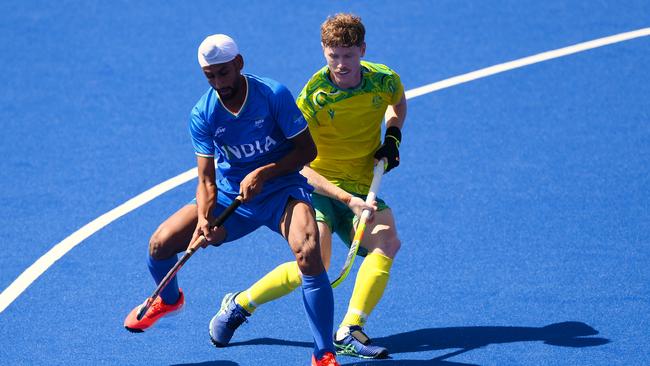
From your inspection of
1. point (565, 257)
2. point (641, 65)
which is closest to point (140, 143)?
point (565, 257)

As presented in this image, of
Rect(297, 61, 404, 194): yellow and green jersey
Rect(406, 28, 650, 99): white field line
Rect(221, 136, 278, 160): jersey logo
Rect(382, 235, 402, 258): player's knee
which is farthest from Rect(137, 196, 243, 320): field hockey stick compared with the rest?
Rect(406, 28, 650, 99): white field line

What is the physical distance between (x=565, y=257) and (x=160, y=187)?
3182 millimetres

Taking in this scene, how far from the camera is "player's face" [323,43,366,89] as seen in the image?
6.57 m

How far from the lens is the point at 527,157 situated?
922 cm

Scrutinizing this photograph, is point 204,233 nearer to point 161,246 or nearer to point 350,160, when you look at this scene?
point 161,246

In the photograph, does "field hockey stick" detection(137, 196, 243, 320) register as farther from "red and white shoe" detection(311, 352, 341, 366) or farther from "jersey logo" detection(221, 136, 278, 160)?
"red and white shoe" detection(311, 352, 341, 366)

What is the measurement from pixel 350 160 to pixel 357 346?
3.74 feet

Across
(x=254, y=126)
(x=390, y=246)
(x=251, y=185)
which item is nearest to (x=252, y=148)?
(x=254, y=126)

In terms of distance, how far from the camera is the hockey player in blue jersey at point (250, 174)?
6.15 meters

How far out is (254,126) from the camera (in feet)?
20.6

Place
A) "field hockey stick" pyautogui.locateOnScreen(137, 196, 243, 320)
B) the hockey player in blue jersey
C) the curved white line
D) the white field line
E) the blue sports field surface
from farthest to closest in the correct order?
the white field line, the curved white line, the blue sports field surface, "field hockey stick" pyautogui.locateOnScreen(137, 196, 243, 320), the hockey player in blue jersey

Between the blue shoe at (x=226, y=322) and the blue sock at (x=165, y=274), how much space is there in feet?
0.97

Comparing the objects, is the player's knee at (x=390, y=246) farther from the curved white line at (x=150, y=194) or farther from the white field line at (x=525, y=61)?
the white field line at (x=525, y=61)

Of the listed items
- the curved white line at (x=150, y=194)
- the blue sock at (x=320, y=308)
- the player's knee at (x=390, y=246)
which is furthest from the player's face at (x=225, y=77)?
the curved white line at (x=150, y=194)
